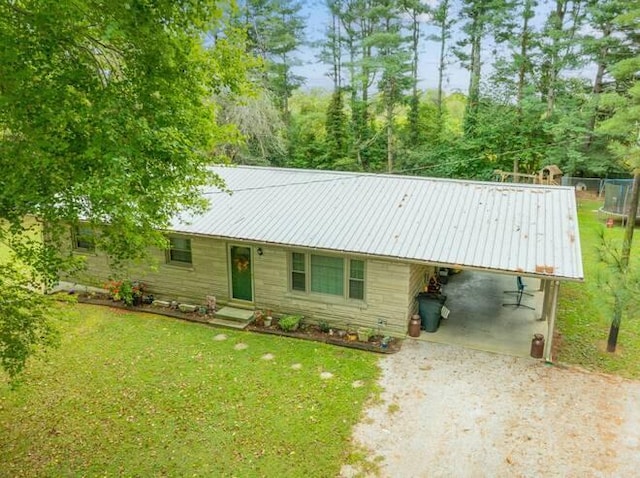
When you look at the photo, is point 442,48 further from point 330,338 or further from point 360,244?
point 330,338

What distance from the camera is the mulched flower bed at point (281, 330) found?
11.1 meters

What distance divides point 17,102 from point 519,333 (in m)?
11.4

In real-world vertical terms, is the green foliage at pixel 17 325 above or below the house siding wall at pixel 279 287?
above

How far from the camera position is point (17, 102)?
5641 mm

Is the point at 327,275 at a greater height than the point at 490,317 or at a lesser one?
greater

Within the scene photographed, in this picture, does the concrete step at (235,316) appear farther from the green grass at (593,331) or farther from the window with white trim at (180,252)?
the green grass at (593,331)

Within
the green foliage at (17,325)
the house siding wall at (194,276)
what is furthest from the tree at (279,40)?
the green foliage at (17,325)

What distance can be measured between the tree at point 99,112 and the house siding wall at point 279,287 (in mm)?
3504

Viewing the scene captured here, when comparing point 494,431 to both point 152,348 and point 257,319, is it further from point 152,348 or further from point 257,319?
point 152,348

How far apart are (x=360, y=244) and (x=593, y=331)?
6.63 meters

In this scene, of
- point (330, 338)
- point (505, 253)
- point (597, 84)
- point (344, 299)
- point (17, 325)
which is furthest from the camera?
point (597, 84)

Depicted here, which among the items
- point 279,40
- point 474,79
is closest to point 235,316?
point 474,79

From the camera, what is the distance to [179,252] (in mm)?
13656

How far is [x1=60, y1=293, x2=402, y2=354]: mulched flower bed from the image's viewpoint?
11.1m
